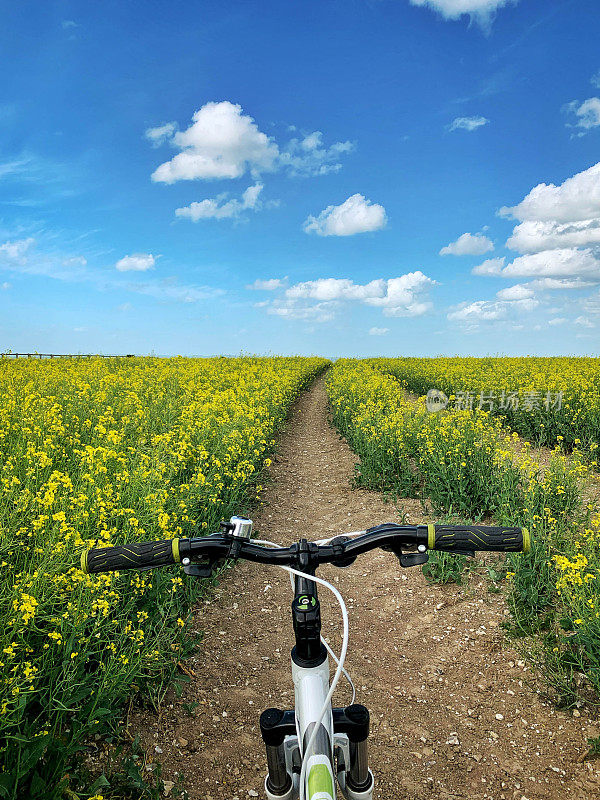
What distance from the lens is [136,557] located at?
167cm

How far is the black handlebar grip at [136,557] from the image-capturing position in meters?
1.65

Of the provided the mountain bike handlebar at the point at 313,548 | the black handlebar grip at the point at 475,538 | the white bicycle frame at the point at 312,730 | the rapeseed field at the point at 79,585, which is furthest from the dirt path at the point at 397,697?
the black handlebar grip at the point at 475,538

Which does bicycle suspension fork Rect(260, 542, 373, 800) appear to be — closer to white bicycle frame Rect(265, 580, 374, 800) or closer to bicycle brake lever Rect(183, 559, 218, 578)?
white bicycle frame Rect(265, 580, 374, 800)

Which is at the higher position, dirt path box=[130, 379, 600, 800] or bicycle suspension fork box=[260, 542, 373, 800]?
bicycle suspension fork box=[260, 542, 373, 800]

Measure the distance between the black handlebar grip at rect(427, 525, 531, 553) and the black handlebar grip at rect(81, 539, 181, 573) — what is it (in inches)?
31.6

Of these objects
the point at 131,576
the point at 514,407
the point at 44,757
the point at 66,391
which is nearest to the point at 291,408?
the point at 514,407

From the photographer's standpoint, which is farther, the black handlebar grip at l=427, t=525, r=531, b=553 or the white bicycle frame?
the black handlebar grip at l=427, t=525, r=531, b=553

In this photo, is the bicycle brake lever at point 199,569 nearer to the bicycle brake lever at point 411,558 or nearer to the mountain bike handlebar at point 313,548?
the mountain bike handlebar at point 313,548

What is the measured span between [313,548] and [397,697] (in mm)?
3114

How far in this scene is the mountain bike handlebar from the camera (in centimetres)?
156

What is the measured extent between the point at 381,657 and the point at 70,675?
2.60m

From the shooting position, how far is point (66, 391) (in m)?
9.73

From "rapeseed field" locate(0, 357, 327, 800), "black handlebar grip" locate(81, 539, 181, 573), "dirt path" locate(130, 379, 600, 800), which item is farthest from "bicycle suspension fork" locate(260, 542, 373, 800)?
"dirt path" locate(130, 379, 600, 800)

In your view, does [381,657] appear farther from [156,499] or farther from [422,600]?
[156,499]
